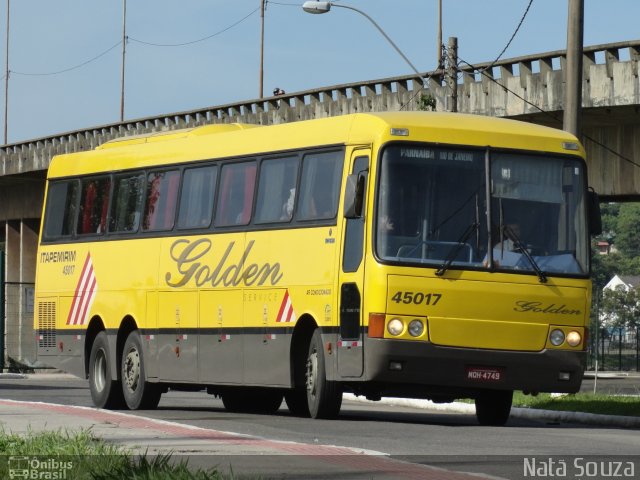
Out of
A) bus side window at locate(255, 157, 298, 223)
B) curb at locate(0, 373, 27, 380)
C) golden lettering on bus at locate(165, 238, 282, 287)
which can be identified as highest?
bus side window at locate(255, 157, 298, 223)

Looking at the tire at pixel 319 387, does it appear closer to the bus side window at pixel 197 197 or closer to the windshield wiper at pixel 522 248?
the windshield wiper at pixel 522 248

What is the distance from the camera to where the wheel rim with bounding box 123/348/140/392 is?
23.6 meters

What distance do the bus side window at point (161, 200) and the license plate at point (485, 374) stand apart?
19.1 feet

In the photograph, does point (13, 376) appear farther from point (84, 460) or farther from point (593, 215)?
point (84, 460)

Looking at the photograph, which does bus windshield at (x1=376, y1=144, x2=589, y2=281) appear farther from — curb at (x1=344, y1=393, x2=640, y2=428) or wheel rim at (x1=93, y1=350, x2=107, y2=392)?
wheel rim at (x1=93, y1=350, x2=107, y2=392)

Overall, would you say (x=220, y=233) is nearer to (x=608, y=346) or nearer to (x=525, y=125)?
(x=525, y=125)

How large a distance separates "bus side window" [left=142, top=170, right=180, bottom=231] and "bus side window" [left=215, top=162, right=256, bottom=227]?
1181 mm

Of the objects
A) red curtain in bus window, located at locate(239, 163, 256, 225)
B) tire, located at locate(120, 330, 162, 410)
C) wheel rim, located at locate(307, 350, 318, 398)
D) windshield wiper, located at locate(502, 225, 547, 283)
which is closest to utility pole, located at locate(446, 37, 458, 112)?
tire, located at locate(120, 330, 162, 410)

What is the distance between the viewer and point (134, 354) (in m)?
23.7

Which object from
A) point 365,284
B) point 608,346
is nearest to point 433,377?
point 365,284

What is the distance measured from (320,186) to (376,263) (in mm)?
1803

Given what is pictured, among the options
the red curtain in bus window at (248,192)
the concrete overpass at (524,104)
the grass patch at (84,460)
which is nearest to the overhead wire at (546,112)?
the concrete overpass at (524,104)

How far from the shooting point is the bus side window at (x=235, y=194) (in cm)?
2183

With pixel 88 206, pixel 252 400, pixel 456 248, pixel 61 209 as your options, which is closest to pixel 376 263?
pixel 456 248
